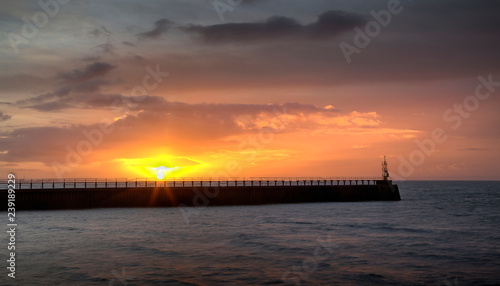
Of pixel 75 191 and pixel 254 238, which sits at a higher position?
pixel 75 191

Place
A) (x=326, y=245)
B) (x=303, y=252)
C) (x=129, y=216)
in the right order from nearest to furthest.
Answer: (x=303, y=252)
(x=326, y=245)
(x=129, y=216)

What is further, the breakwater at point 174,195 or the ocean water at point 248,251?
the breakwater at point 174,195

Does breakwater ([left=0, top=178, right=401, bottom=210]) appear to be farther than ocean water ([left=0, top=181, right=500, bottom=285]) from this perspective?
Yes

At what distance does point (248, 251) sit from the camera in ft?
112

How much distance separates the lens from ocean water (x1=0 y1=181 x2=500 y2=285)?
85.1ft

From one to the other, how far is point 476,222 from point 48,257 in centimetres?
5153

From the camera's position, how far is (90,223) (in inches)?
1976

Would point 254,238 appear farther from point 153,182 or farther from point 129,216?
point 153,182

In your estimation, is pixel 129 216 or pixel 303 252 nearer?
pixel 303 252

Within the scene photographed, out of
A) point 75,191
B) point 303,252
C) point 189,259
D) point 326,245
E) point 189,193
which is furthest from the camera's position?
point 189,193

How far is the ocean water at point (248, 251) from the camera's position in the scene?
26.0 metres

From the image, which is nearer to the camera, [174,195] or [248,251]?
[248,251]

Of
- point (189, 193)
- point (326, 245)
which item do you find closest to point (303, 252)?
point (326, 245)

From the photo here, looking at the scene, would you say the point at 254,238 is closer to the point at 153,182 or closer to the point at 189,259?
the point at 189,259
